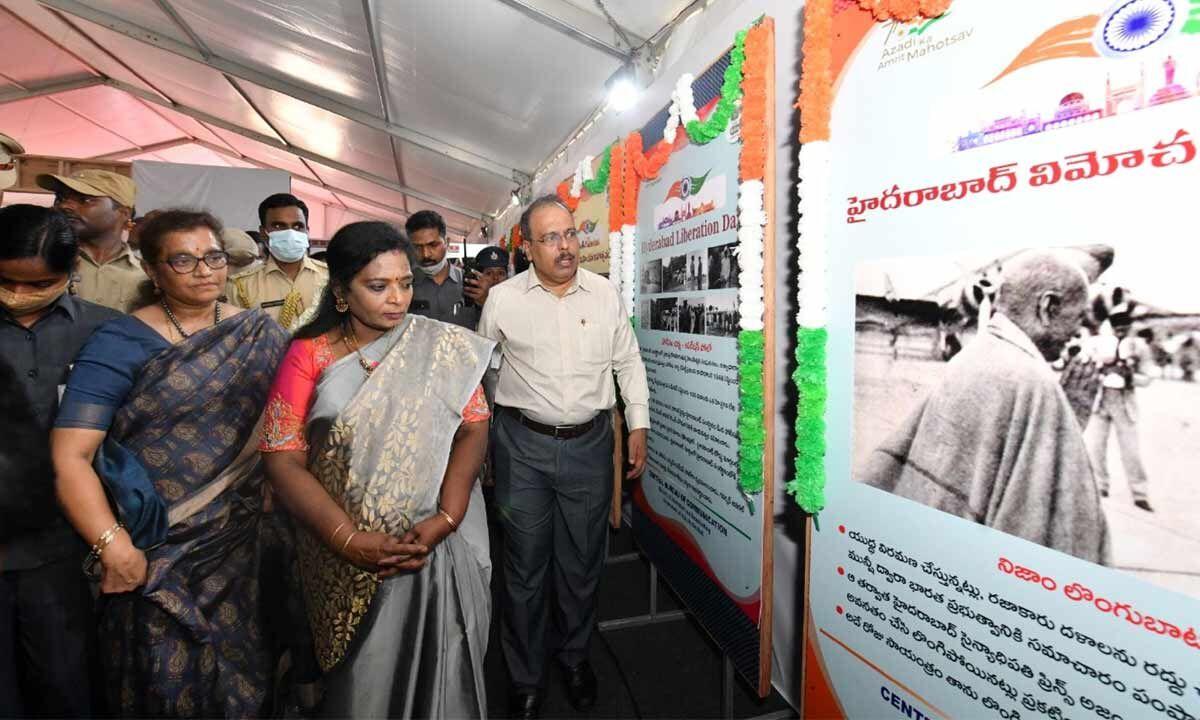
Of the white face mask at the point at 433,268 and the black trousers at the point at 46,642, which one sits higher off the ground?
the white face mask at the point at 433,268

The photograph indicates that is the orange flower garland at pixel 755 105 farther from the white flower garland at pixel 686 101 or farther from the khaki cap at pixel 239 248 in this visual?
the khaki cap at pixel 239 248

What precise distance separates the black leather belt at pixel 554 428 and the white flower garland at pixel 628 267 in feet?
2.51

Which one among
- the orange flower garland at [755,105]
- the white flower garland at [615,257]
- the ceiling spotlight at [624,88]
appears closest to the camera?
the orange flower garland at [755,105]

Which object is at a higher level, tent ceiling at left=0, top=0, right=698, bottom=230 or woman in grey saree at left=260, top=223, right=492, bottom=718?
tent ceiling at left=0, top=0, right=698, bottom=230

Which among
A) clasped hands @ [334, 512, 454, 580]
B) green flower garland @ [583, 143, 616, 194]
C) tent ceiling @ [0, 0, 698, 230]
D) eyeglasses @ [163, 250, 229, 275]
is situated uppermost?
tent ceiling @ [0, 0, 698, 230]

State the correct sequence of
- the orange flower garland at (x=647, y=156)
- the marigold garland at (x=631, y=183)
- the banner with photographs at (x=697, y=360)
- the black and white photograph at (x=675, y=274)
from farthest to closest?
the marigold garland at (x=631, y=183) < the orange flower garland at (x=647, y=156) < the black and white photograph at (x=675, y=274) < the banner with photographs at (x=697, y=360)

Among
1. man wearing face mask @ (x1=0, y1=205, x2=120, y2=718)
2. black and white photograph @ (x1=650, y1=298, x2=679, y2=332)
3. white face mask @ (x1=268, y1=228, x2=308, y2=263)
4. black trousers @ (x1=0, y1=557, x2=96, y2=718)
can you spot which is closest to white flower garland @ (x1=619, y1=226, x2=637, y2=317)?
black and white photograph @ (x1=650, y1=298, x2=679, y2=332)

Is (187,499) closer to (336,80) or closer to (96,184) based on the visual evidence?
(96,184)

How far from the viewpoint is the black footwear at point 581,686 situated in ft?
6.73

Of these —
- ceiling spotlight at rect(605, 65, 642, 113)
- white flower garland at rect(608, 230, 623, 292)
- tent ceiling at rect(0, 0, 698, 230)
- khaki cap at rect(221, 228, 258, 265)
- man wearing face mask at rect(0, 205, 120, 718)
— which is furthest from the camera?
tent ceiling at rect(0, 0, 698, 230)

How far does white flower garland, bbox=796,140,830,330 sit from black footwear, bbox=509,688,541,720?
163 cm

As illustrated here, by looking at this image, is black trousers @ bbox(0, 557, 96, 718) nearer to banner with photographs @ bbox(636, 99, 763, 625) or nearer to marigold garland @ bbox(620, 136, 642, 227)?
banner with photographs @ bbox(636, 99, 763, 625)

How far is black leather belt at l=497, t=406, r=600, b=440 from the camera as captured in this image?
2.03 m

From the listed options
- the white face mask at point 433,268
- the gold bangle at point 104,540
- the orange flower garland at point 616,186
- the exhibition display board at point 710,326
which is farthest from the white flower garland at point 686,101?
the gold bangle at point 104,540
